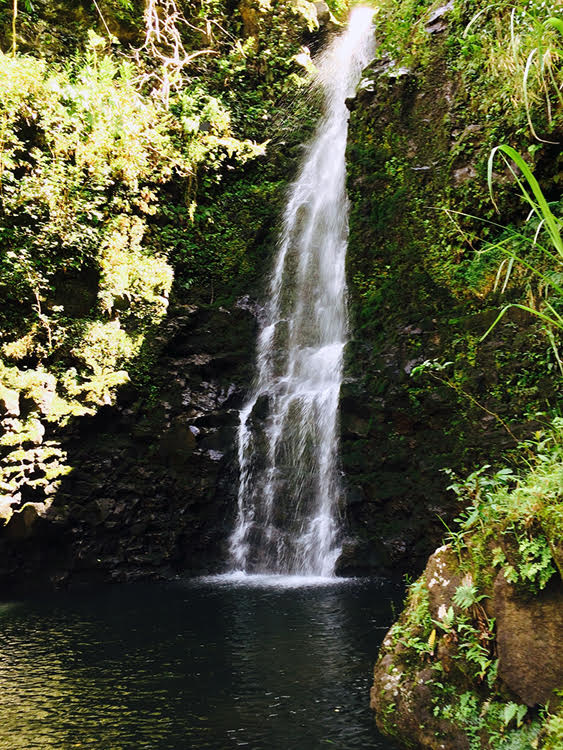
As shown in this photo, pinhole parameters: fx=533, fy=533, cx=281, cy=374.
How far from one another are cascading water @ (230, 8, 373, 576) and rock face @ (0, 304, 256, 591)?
1.71 ft

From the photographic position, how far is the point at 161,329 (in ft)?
33.5

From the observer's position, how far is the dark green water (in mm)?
3797

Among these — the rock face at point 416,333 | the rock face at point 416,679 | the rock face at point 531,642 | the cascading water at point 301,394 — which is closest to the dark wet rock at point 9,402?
the cascading water at point 301,394

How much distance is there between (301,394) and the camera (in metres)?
9.62

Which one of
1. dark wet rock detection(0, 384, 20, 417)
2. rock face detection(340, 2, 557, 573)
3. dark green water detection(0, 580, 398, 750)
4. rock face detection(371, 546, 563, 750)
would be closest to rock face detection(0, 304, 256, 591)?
dark wet rock detection(0, 384, 20, 417)

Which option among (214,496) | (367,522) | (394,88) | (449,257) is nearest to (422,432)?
(367,522)

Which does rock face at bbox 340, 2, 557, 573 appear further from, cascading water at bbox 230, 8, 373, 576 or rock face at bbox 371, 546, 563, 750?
rock face at bbox 371, 546, 563, 750

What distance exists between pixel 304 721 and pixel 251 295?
8738 millimetres

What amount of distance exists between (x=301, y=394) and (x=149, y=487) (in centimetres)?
314

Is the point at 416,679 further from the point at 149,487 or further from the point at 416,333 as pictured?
the point at 149,487

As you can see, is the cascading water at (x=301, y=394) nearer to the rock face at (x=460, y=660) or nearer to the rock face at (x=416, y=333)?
the rock face at (x=416, y=333)

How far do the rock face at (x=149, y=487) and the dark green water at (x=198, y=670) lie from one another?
3.57 feet

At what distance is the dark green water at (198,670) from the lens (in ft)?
12.5

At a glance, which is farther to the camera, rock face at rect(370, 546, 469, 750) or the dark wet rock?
the dark wet rock
